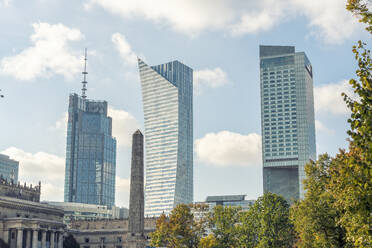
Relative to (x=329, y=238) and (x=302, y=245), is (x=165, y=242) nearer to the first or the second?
(x=302, y=245)

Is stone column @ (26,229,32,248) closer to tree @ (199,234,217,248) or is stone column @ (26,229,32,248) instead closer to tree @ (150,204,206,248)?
tree @ (150,204,206,248)

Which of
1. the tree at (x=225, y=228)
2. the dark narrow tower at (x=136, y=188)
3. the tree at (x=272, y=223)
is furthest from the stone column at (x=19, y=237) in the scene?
the tree at (x=272, y=223)

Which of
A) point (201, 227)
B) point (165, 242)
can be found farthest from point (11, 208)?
point (201, 227)

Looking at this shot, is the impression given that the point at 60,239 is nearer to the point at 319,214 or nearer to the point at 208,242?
the point at 208,242

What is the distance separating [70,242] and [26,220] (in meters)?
36.6

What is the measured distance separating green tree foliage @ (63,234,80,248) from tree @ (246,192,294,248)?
3358 inches

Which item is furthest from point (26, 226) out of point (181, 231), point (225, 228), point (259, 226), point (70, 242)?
point (259, 226)

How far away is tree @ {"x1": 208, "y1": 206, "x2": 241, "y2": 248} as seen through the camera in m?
102

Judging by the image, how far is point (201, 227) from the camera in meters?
106

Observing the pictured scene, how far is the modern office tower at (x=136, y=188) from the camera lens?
399 feet

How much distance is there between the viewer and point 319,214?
6488 centimetres

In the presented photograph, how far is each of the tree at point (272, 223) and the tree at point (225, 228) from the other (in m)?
8.07

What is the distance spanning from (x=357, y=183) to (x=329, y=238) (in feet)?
127

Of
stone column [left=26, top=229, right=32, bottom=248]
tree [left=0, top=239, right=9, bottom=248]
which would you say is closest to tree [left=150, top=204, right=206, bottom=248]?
stone column [left=26, top=229, right=32, bottom=248]
